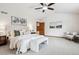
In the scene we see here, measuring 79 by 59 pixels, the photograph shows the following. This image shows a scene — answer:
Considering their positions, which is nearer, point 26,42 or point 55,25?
point 26,42

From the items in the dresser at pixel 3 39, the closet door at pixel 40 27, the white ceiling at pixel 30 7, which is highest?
the white ceiling at pixel 30 7

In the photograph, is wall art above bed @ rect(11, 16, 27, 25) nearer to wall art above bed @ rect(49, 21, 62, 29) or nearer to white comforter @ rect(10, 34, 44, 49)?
white comforter @ rect(10, 34, 44, 49)

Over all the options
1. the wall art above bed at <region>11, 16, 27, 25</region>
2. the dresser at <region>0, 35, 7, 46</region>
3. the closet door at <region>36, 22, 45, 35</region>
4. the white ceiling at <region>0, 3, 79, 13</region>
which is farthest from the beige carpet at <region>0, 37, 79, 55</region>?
the white ceiling at <region>0, 3, 79, 13</region>

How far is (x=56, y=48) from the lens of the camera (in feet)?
5.95

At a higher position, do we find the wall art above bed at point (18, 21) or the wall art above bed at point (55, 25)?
the wall art above bed at point (18, 21)

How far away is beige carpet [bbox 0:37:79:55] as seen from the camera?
1767 mm

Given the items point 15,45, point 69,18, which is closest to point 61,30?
point 69,18

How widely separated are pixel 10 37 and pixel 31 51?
50cm

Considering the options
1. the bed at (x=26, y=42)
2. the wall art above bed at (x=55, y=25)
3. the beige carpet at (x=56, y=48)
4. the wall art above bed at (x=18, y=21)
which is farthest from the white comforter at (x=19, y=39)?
the wall art above bed at (x=55, y=25)

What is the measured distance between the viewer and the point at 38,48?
5.98 feet

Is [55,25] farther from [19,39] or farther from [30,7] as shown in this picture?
[19,39]

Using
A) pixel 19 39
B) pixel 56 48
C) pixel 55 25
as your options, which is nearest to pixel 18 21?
pixel 19 39

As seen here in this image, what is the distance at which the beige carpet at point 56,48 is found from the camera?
177 cm

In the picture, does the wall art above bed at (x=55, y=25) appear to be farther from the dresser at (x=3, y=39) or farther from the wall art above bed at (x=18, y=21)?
the dresser at (x=3, y=39)
